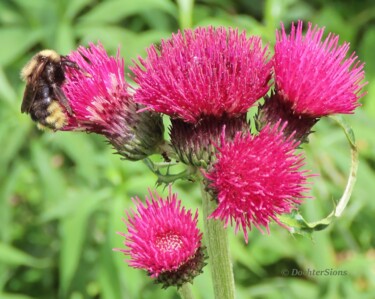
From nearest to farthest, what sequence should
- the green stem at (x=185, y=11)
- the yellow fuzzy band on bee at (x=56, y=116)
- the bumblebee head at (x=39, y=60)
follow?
the yellow fuzzy band on bee at (x=56, y=116) < the bumblebee head at (x=39, y=60) < the green stem at (x=185, y=11)

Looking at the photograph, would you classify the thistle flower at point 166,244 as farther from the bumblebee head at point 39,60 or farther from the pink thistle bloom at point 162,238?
the bumblebee head at point 39,60

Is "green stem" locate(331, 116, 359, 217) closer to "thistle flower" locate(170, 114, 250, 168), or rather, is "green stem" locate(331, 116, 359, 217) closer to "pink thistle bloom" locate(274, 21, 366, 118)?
"pink thistle bloom" locate(274, 21, 366, 118)

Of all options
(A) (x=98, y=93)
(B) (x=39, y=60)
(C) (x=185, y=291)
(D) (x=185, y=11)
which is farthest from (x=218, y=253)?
(D) (x=185, y=11)

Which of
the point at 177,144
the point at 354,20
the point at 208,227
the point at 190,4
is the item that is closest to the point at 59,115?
the point at 177,144

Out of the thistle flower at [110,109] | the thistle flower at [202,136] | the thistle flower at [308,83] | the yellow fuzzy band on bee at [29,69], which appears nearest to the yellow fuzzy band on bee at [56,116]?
the thistle flower at [110,109]

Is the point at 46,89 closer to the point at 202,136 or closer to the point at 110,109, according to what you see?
the point at 110,109

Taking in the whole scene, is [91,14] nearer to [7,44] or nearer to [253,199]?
[7,44]

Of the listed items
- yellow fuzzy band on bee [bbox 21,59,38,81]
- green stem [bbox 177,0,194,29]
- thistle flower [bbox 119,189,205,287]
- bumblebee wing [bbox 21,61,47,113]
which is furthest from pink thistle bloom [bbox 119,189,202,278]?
green stem [bbox 177,0,194,29]
